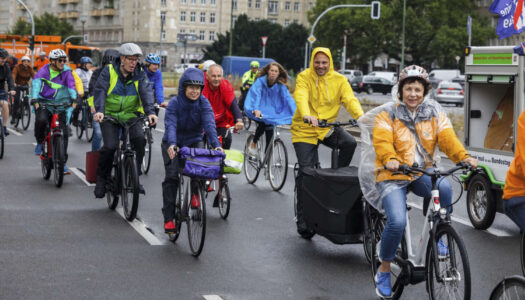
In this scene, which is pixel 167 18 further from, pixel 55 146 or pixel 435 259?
pixel 435 259

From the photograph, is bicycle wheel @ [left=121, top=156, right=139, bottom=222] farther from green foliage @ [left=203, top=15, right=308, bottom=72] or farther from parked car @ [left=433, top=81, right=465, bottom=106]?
Result: green foliage @ [left=203, top=15, right=308, bottom=72]

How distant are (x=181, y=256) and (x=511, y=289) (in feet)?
12.6

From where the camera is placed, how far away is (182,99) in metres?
8.20

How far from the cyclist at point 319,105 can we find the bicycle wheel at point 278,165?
3528mm

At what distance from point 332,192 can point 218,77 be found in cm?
398

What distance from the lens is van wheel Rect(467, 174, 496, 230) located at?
30.8ft

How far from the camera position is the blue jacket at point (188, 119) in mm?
8086

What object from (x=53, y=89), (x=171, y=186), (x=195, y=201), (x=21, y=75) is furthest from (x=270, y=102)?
(x=21, y=75)

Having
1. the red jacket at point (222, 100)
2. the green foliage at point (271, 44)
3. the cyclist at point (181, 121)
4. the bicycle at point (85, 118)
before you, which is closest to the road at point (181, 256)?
the cyclist at point (181, 121)

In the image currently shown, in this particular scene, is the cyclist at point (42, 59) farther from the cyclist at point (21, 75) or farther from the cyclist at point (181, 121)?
the cyclist at point (181, 121)

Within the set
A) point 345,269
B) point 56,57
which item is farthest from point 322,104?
point 56,57

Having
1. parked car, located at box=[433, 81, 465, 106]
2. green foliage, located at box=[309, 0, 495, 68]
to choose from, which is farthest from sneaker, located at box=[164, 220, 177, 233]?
green foliage, located at box=[309, 0, 495, 68]

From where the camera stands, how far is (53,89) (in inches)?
504

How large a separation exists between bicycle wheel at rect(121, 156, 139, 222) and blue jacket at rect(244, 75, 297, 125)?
244 cm
